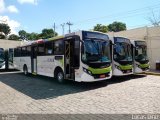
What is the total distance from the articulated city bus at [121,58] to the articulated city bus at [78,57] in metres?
1.48

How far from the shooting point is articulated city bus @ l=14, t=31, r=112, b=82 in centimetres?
1155

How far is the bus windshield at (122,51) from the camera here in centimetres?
1447

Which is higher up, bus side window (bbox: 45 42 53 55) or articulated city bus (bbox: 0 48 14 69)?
bus side window (bbox: 45 42 53 55)

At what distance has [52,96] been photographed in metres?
10.1

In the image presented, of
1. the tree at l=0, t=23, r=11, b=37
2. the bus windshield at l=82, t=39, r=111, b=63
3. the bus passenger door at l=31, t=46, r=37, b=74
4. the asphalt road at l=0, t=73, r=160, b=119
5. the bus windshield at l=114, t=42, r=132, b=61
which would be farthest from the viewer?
the tree at l=0, t=23, r=11, b=37

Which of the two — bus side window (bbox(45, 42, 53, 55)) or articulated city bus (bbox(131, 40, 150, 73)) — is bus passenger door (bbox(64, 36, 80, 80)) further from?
articulated city bus (bbox(131, 40, 150, 73))

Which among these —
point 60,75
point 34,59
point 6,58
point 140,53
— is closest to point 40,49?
point 34,59

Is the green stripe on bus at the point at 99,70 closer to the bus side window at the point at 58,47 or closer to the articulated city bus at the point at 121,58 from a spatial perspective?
the articulated city bus at the point at 121,58

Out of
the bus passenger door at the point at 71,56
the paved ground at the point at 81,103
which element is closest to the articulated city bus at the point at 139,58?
the bus passenger door at the point at 71,56

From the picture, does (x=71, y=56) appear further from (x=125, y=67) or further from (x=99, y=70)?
(x=125, y=67)

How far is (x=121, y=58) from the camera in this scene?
14.6 metres

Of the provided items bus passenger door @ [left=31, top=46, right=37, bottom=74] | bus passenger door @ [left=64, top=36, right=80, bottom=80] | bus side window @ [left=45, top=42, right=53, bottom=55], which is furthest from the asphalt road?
bus passenger door @ [left=31, top=46, right=37, bottom=74]

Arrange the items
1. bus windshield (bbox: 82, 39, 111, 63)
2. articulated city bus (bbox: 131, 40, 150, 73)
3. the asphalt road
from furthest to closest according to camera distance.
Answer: articulated city bus (bbox: 131, 40, 150, 73) → bus windshield (bbox: 82, 39, 111, 63) → the asphalt road

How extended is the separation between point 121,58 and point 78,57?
4.01m
